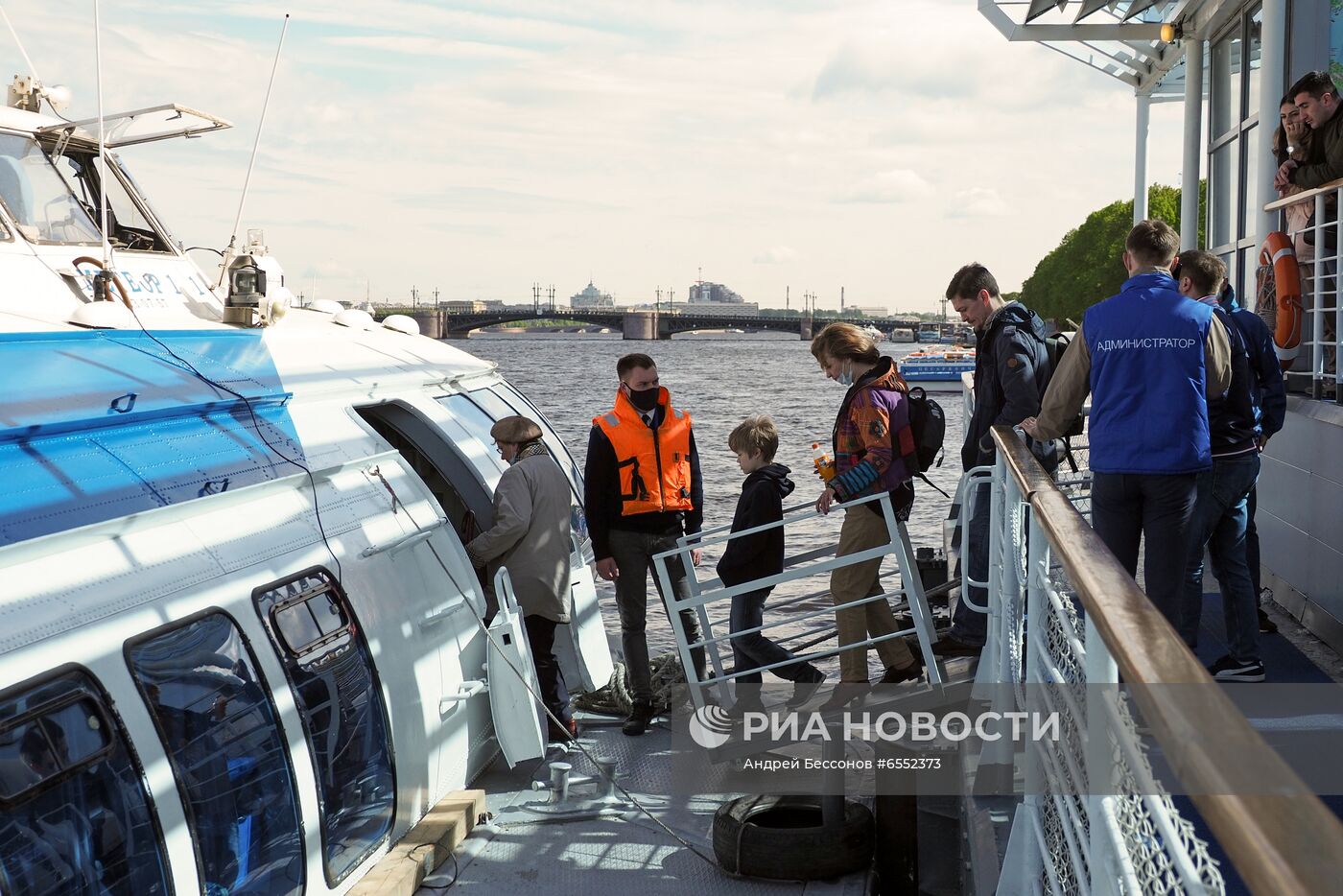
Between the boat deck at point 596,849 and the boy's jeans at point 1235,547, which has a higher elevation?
the boy's jeans at point 1235,547

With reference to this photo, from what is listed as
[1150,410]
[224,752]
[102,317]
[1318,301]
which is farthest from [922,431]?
[102,317]

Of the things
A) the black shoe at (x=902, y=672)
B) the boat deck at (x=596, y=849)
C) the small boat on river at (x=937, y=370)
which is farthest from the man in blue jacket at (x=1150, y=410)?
the small boat on river at (x=937, y=370)

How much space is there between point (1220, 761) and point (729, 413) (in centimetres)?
5171

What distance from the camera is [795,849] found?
5156mm

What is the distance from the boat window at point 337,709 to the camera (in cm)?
452

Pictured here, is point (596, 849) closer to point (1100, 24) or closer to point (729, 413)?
point (1100, 24)

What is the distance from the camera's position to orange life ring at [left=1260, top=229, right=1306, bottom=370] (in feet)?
24.6

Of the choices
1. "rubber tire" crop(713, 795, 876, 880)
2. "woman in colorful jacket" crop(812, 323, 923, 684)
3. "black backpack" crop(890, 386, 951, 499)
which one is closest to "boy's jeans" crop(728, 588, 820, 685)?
"woman in colorful jacket" crop(812, 323, 923, 684)

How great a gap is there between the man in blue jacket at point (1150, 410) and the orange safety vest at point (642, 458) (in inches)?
99.1

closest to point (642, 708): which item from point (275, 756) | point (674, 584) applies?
point (674, 584)

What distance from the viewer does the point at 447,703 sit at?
589 centimetres

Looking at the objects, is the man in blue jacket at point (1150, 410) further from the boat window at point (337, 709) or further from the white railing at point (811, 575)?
the boat window at point (337, 709)

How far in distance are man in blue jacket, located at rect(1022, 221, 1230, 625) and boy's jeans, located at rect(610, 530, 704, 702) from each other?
104 inches

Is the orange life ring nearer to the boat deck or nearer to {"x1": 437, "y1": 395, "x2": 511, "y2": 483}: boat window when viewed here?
the boat deck
